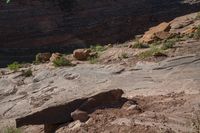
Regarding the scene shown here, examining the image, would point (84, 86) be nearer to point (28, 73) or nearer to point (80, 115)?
point (28, 73)

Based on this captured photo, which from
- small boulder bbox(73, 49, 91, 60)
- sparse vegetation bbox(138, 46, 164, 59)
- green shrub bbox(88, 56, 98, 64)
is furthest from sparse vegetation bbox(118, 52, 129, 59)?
small boulder bbox(73, 49, 91, 60)

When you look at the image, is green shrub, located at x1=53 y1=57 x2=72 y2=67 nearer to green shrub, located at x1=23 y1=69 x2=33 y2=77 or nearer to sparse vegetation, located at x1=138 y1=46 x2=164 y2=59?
green shrub, located at x1=23 y1=69 x2=33 y2=77

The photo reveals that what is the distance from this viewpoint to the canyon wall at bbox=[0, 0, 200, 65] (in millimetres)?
22547

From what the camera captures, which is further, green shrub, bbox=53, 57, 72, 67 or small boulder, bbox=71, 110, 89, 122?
green shrub, bbox=53, 57, 72, 67

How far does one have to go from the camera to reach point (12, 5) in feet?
78.7

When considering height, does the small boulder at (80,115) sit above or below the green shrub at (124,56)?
above

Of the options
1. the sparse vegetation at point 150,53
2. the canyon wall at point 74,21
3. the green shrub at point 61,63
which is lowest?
Result: the canyon wall at point 74,21

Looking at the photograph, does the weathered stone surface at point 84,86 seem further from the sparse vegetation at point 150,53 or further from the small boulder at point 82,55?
the small boulder at point 82,55

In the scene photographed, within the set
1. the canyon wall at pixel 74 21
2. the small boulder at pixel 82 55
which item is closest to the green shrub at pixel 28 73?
the small boulder at pixel 82 55

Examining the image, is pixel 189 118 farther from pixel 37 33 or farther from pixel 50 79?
pixel 37 33

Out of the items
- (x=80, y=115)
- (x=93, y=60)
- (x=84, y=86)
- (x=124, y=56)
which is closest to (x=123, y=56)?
(x=124, y=56)

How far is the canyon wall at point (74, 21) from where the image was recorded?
74.0 ft

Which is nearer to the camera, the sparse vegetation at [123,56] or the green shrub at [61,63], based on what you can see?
the sparse vegetation at [123,56]

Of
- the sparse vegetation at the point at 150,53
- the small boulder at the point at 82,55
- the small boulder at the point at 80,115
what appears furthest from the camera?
the small boulder at the point at 82,55
